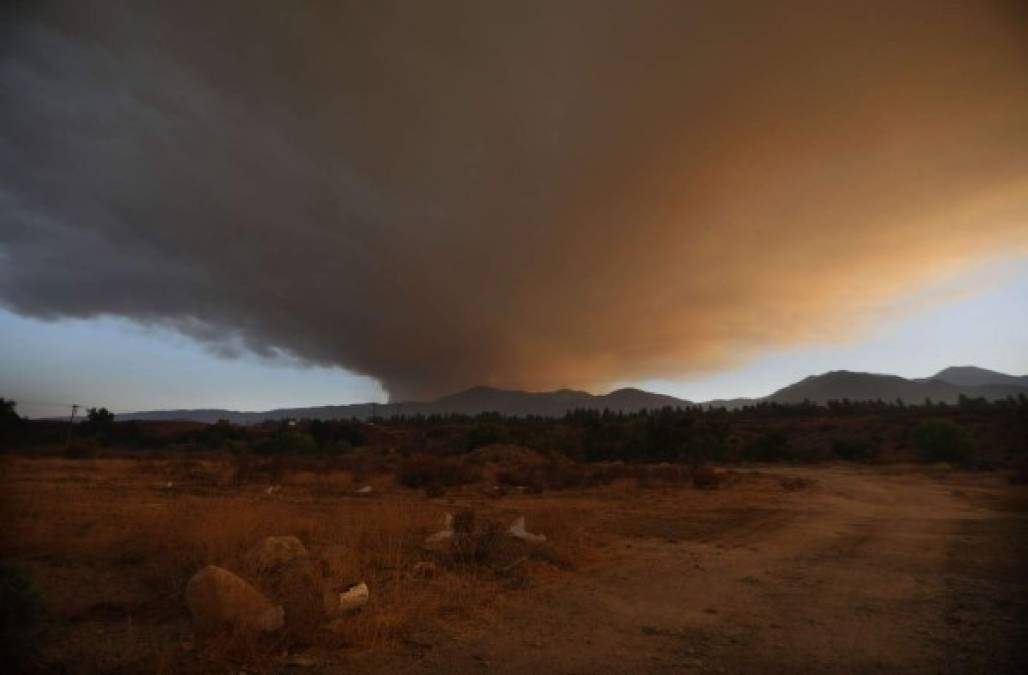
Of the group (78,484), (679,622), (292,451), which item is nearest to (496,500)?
(679,622)

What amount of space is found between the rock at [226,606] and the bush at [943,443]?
183 feet

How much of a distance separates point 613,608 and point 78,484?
1034 inches

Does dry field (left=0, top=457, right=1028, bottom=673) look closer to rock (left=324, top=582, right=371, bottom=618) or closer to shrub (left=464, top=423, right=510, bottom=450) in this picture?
rock (left=324, top=582, right=371, bottom=618)

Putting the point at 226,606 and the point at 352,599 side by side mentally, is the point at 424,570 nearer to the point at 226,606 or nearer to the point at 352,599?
the point at 352,599

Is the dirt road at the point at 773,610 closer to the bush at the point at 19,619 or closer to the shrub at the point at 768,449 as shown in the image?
the bush at the point at 19,619

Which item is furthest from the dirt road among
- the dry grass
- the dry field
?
the dry grass

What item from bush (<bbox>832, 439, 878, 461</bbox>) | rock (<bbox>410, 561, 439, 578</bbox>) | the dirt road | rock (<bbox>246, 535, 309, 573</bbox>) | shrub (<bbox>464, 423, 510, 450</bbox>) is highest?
shrub (<bbox>464, 423, 510, 450</bbox>)

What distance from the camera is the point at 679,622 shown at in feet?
23.8

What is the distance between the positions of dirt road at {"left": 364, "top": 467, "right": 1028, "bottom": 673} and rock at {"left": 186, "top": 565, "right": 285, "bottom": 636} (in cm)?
150

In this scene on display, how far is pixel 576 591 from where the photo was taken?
8812 millimetres

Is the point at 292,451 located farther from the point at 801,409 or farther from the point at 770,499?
the point at 801,409

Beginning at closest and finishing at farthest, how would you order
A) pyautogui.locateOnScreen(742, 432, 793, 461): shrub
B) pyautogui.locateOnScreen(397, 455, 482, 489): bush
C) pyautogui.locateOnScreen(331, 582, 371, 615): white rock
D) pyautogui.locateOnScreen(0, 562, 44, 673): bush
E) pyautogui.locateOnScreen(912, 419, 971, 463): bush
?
1. pyautogui.locateOnScreen(0, 562, 44, 673): bush
2. pyautogui.locateOnScreen(331, 582, 371, 615): white rock
3. pyautogui.locateOnScreen(397, 455, 482, 489): bush
4. pyautogui.locateOnScreen(912, 419, 971, 463): bush
5. pyautogui.locateOnScreen(742, 432, 793, 461): shrub

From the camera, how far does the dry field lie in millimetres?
5938

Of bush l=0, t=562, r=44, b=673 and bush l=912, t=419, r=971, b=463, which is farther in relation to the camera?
bush l=912, t=419, r=971, b=463
